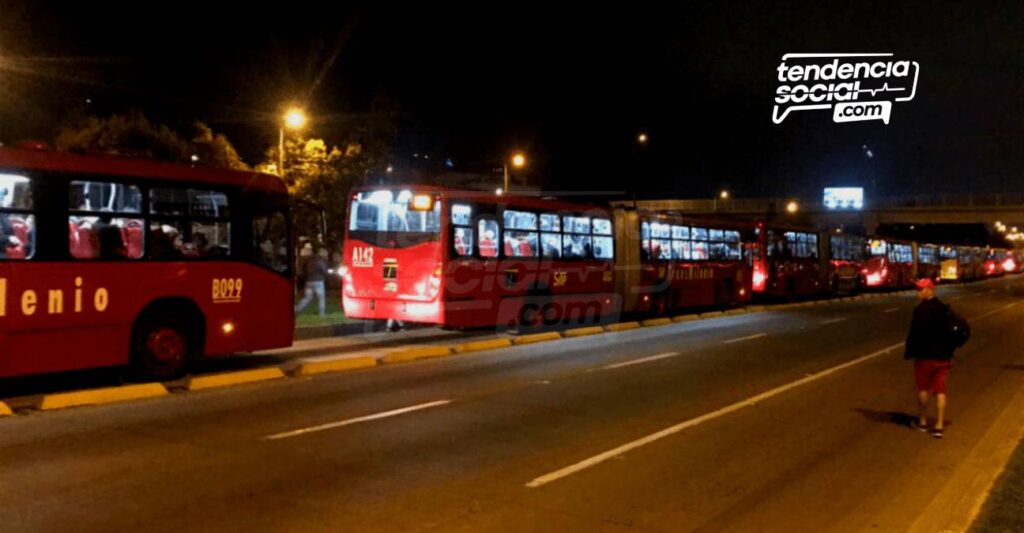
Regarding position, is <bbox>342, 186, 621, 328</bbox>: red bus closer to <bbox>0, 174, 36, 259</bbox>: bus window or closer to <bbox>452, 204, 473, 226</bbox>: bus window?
<bbox>452, 204, 473, 226</bbox>: bus window

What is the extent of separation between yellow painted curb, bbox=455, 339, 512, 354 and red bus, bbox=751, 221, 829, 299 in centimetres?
1728

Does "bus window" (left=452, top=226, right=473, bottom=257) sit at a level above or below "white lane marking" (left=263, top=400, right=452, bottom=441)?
above

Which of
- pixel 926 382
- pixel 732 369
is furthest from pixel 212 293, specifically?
pixel 926 382

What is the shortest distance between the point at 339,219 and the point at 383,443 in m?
18.7

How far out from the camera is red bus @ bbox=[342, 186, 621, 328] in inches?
717

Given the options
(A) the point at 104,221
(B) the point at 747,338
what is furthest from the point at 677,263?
(A) the point at 104,221

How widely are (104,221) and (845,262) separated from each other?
39698 mm

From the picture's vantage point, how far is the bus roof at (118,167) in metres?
11.0

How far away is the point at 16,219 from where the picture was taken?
10844 mm

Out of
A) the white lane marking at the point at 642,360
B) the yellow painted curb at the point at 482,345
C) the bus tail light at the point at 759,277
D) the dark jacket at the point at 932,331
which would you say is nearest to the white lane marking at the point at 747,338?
the white lane marking at the point at 642,360

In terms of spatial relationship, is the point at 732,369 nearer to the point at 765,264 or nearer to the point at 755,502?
the point at 755,502

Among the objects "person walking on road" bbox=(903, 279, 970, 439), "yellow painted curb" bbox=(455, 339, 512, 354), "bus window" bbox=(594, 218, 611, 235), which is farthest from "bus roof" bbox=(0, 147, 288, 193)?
"bus window" bbox=(594, 218, 611, 235)

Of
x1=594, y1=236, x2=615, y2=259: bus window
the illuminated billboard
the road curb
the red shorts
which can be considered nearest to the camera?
the red shorts

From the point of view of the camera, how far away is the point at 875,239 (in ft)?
164
